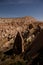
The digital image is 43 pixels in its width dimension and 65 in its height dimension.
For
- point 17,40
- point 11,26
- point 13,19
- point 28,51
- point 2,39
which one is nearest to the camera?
point 28,51

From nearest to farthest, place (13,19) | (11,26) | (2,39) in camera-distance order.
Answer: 1. (2,39)
2. (11,26)
3. (13,19)

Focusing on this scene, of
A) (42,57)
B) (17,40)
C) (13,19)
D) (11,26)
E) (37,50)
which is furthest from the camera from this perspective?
(13,19)

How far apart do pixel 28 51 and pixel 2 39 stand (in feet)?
98.8

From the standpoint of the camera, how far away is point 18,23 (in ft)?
261

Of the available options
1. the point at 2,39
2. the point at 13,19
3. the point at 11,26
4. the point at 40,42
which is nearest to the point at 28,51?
the point at 40,42

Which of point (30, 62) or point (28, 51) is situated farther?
point (28, 51)

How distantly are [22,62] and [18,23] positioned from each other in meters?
49.4

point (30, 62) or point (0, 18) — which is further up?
point (0, 18)

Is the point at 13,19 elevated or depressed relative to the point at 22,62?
elevated

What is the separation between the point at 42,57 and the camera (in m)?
29.6

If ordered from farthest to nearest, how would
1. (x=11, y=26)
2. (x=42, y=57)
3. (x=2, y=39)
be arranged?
1. (x=11, y=26)
2. (x=2, y=39)
3. (x=42, y=57)

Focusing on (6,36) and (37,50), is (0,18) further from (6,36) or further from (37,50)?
(37,50)

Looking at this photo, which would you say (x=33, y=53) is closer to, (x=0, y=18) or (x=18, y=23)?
(x=18, y=23)

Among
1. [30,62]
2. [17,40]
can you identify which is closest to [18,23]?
[17,40]
